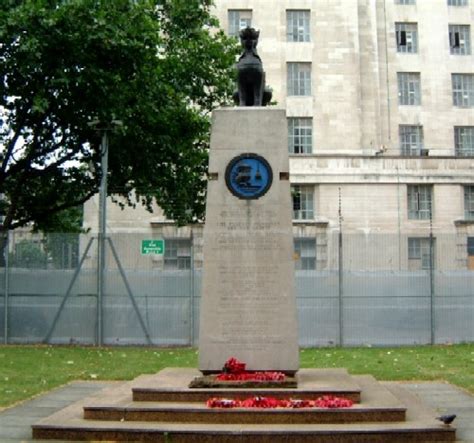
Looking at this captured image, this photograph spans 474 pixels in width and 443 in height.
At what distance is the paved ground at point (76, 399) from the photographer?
29.6ft

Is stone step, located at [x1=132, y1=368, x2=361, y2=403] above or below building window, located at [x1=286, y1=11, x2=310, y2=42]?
below

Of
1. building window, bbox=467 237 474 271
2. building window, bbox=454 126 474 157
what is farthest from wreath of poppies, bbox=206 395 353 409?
building window, bbox=454 126 474 157

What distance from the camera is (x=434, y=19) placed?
141 feet

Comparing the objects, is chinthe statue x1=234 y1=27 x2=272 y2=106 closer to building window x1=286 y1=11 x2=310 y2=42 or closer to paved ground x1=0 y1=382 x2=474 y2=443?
paved ground x1=0 y1=382 x2=474 y2=443

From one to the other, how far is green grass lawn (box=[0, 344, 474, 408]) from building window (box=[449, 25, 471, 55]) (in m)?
25.5

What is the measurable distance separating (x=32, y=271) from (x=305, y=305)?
8336mm

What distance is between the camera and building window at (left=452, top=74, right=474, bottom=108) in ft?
141

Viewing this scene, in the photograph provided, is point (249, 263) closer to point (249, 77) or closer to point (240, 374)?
point (240, 374)

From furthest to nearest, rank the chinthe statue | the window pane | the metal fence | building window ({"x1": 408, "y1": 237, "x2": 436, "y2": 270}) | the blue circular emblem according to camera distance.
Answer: building window ({"x1": 408, "y1": 237, "x2": 436, "y2": 270})
the window pane
the metal fence
the chinthe statue
the blue circular emblem

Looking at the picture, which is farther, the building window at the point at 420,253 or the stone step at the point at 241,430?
the building window at the point at 420,253

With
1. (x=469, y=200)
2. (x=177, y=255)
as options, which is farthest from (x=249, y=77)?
(x=469, y=200)

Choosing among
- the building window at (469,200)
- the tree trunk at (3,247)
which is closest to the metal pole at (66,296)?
the tree trunk at (3,247)

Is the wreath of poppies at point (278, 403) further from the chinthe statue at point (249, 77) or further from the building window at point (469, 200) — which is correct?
the building window at point (469, 200)

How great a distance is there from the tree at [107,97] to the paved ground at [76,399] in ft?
34.5
